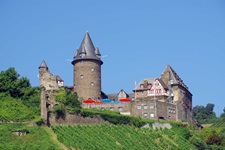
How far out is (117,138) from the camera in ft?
214

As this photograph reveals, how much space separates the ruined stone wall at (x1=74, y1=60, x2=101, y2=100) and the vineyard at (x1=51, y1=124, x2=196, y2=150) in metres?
14.7

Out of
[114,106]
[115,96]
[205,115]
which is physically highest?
[115,96]

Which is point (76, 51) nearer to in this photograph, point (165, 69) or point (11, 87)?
point (165, 69)

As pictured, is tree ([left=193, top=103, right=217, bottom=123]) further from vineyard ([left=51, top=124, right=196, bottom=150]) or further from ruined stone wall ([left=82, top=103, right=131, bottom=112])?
vineyard ([left=51, top=124, right=196, bottom=150])

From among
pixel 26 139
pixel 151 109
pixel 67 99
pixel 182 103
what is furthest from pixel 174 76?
pixel 26 139

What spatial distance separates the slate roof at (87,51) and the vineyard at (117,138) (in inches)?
701

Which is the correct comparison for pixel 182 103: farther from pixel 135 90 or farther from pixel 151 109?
pixel 151 109

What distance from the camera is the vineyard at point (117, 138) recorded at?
59.4m

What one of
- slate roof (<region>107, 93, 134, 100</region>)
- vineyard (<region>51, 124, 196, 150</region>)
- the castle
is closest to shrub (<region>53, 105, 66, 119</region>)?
vineyard (<region>51, 124, 196, 150</region>)

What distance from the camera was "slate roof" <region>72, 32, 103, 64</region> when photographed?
87.0 m

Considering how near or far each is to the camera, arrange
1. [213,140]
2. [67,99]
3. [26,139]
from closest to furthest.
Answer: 1. [26,139]
2. [67,99]
3. [213,140]

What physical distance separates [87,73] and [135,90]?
25.0 feet

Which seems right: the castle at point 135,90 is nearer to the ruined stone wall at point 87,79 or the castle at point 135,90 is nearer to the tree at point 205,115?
the ruined stone wall at point 87,79

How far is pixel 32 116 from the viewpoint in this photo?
204ft
